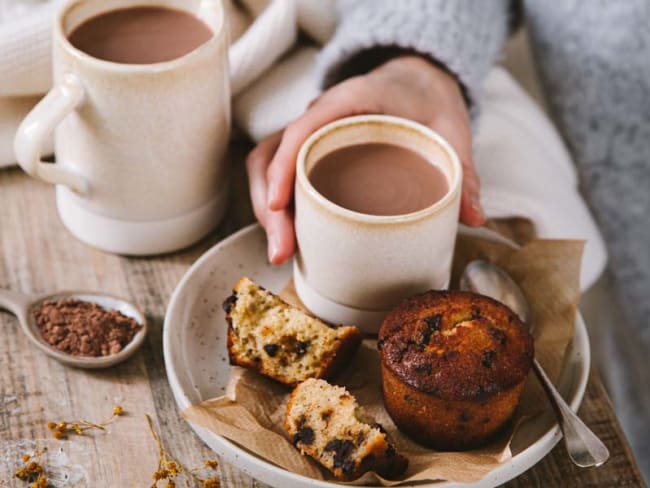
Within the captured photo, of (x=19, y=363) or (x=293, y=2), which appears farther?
(x=293, y=2)

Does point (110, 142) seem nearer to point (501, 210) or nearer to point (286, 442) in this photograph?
point (286, 442)

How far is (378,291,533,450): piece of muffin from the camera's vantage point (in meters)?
0.82

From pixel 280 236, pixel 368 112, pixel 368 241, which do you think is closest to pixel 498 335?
pixel 368 241

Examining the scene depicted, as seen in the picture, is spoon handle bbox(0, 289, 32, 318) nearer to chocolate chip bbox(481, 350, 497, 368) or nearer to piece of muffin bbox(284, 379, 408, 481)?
piece of muffin bbox(284, 379, 408, 481)

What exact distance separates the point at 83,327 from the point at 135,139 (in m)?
0.23

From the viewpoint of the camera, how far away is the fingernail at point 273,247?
994 mm

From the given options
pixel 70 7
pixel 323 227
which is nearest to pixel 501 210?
pixel 323 227

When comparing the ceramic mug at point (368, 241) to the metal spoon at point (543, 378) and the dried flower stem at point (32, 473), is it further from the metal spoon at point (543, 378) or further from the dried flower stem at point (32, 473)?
the dried flower stem at point (32, 473)

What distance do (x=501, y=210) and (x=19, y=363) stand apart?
718mm

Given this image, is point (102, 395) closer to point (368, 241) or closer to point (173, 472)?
point (173, 472)

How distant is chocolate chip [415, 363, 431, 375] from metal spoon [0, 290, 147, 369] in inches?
13.7

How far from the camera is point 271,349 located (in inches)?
35.8

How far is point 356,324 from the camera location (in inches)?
38.5

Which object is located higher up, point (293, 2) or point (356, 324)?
point (293, 2)
